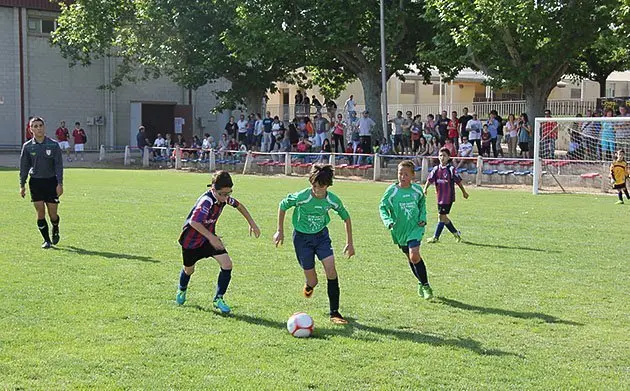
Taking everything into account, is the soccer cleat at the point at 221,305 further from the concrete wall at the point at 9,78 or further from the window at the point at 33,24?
the window at the point at 33,24

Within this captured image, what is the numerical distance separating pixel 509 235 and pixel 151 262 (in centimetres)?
620

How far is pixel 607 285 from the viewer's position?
371 inches

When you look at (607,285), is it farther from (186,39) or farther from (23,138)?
(23,138)

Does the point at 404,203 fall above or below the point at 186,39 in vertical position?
below

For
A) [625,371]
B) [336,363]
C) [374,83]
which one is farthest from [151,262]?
[374,83]

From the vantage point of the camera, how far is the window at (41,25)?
40344mm

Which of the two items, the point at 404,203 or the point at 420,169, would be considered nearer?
the point at 404,203

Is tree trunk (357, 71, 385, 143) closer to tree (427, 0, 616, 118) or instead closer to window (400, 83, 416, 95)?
tree (427, 0, 616, 118)

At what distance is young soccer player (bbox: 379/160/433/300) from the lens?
8.67 meters

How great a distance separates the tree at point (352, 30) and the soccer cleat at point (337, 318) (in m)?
22.6

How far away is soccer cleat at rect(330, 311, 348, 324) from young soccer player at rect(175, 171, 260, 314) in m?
0.99

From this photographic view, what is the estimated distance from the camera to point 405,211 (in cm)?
871

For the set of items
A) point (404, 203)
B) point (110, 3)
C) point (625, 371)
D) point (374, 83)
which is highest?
point (110, 3)

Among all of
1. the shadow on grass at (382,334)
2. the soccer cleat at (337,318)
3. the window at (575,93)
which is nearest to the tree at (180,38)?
the window at (575,93)
